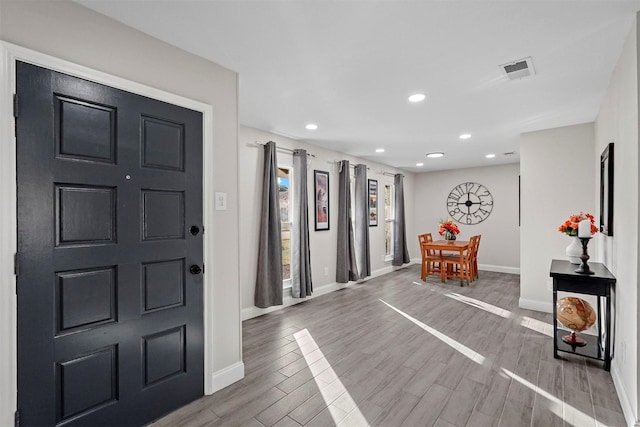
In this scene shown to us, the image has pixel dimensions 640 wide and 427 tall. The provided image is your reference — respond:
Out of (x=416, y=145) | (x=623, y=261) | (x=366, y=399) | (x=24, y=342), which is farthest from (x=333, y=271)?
(x=24, y=342)

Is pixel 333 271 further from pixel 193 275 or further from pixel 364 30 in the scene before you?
pixel 364 30

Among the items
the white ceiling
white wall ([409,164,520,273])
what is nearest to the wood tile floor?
the white ceiling

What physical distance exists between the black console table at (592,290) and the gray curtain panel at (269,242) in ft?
9.91

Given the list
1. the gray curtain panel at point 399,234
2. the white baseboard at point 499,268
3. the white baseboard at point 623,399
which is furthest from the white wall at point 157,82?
the white baseboard at point 499,268

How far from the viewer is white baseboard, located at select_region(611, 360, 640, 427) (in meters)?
1.81

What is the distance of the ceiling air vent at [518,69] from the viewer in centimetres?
233

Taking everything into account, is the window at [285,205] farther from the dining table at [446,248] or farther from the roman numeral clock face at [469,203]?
the roman numeral clock face at [469,203]

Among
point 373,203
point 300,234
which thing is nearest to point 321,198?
point 300,234

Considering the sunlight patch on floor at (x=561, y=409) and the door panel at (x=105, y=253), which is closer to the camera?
the door panel at (x=105, y=253)

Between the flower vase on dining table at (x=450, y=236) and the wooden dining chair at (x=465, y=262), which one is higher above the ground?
the flower vase on dining table at (x=450, y=236)

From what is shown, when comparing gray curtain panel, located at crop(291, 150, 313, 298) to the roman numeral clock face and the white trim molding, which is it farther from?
the roman numeral clock face

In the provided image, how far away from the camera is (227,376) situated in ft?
7.76

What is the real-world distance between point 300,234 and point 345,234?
1173 mm

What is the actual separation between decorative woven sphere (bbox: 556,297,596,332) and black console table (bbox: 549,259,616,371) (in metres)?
0.09
